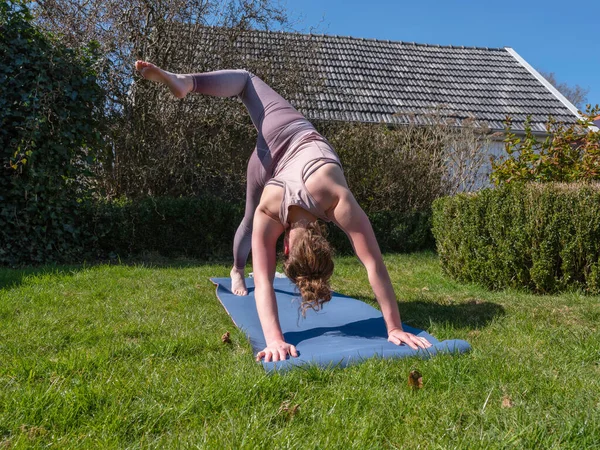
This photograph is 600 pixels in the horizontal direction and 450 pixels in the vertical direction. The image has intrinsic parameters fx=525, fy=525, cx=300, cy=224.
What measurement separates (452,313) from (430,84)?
10809 millimetres

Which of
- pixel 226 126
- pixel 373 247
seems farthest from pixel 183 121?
pixel 373 247

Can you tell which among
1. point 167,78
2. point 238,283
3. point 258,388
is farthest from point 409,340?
point 167,78

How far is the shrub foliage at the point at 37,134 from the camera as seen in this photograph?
614 centimetres

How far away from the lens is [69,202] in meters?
6.67

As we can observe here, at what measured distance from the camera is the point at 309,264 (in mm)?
2898

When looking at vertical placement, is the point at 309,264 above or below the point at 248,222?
below

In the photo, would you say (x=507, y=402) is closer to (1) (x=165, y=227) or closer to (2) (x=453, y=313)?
(2) (x=453, y=313)

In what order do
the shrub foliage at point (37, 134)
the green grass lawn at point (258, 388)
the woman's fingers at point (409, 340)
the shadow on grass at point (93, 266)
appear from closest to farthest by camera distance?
the green grass lawn at point (258, 388) < the woman's fingers at point (409, 340) < the shadow on grass at point (93, 266) < the shrub foliage at point (37, 134)

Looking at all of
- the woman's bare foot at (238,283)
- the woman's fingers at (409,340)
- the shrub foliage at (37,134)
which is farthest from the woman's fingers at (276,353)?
the shrub foliage at (37,134)

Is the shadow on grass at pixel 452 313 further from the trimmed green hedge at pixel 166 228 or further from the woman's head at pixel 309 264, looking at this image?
the trimmed green hedge at pixel 166 228

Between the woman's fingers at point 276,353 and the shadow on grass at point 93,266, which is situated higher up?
the shadow on grass at point 93,266

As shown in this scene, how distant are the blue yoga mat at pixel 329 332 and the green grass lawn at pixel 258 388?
0.34 feet

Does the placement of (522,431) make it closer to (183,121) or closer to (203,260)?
(203,260)

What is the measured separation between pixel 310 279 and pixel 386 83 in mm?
11488
